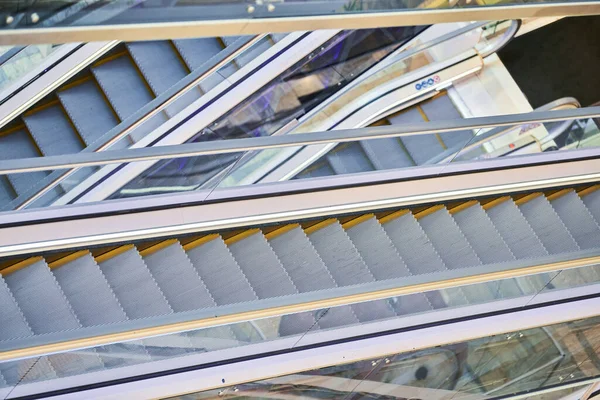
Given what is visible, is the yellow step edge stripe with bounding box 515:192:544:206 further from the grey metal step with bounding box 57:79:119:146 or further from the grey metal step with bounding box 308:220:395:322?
the grey metal step with bounding box 57:79:119:146

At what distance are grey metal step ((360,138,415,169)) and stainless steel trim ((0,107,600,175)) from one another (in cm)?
19

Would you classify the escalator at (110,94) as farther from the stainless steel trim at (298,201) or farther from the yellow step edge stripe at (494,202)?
the yellow step edge stripe at (494,202)

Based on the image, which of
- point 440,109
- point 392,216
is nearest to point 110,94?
point 392,216

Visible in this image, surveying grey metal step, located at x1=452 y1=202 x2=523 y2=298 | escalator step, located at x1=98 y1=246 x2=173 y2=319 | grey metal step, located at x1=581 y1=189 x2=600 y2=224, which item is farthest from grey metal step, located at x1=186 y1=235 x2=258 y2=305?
grey metal step, located at x1=581 y1=189 x2=600 y2=224

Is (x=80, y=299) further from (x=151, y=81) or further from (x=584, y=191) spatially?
(x=584, y=191)

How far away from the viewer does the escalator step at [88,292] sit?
659cm

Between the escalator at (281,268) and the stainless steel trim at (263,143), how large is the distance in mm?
748

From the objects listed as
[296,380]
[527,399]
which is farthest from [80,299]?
[527,399]

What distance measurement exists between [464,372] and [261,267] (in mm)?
1909

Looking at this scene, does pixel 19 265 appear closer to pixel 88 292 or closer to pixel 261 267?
pixel 88 292

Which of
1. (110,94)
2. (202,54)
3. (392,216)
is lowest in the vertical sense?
(392,216)

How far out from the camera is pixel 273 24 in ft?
16.5

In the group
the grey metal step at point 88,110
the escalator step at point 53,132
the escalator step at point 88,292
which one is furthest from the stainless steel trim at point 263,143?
the escalator step at point 53,132

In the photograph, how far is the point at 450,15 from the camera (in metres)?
5.68
